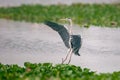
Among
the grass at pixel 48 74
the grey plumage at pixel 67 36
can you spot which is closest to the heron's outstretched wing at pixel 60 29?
the grey plumage at pixel 67 36

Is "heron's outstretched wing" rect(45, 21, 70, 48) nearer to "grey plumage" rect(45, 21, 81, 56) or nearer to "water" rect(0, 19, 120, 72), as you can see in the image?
"grey plumage" rect(45, 21, 81, 56)

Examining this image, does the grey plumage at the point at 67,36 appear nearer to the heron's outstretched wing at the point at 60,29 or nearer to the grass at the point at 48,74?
the heron's outstretched wing at the point at 60,29

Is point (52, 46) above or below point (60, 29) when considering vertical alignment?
below

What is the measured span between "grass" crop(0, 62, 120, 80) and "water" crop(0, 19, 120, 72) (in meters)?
1.58

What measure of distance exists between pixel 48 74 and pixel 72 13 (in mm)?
10166

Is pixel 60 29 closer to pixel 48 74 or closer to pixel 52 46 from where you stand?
pixel 48 74

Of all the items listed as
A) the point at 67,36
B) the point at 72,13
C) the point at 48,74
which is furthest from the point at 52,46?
the point at 72,13

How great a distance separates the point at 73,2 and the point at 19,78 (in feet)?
45.0

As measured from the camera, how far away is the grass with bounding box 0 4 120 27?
1714 centimetres

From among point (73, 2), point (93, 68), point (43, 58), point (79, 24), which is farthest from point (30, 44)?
point (73, 2)

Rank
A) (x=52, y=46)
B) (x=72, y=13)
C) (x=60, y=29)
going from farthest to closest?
(x=72, y=13)
(x=52, y=46)
(x=60, y=29)

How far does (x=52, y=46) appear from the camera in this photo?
12602 millimetres

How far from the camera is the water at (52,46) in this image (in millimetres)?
10875

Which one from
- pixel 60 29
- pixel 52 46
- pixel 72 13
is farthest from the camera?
pixel 72 13
